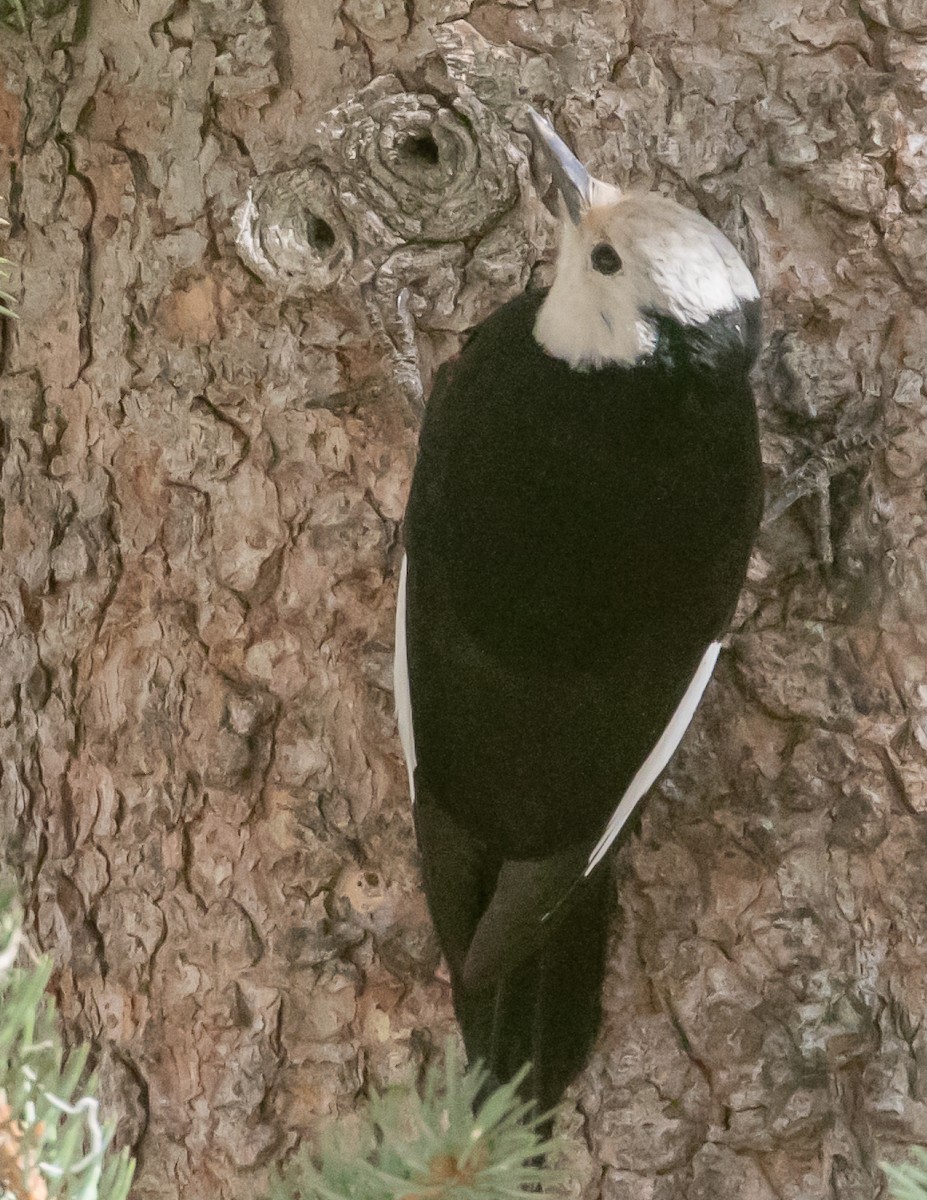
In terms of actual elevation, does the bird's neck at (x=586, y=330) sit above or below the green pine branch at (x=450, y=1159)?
above

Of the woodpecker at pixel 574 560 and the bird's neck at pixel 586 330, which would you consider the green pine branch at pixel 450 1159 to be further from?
the bird's neck at pixel 586 330

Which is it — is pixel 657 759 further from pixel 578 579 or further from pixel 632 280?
pixel 632 280

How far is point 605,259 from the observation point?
115 centimetres

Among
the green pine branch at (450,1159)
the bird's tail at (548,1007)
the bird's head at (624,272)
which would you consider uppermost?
the bird's head at (624,272)

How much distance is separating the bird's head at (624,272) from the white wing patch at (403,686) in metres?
0.27

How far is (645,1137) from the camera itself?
4.00 ft

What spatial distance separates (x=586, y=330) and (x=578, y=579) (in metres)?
0.23

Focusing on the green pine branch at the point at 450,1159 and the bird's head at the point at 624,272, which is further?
the bird's head at the point at 624,272

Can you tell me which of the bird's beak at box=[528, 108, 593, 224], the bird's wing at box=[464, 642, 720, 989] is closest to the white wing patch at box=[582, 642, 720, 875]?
the bird's wing at box=[464, 642, 720, 989]

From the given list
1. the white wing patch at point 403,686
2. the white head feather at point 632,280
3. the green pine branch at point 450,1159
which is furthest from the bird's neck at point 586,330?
the green pine branch at point 450,1159

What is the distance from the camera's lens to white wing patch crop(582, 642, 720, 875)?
114cm

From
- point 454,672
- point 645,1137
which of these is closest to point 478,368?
point 454,672

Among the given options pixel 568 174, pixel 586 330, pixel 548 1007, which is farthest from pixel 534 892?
pixel 568 174

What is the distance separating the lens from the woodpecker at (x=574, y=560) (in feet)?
3.68
